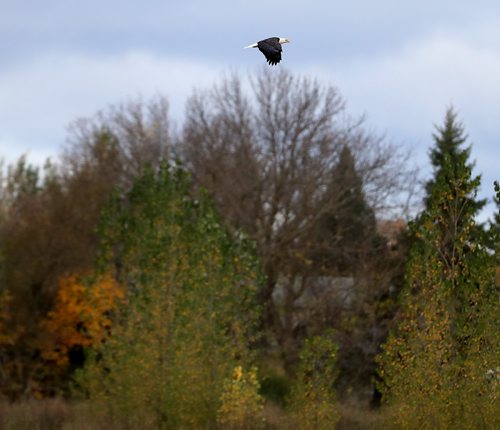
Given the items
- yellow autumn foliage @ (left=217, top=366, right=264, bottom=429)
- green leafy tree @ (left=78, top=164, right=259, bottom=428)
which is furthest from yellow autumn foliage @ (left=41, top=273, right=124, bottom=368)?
yellow autumn foliage @ (left=217, top=366, right=264, bottom=429)

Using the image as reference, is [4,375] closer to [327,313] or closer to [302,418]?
[327,313]

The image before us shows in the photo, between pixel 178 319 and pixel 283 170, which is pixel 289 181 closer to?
pixel 283 170

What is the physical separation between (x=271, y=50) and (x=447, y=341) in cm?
769

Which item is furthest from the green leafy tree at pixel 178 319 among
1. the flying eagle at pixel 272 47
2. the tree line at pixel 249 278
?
the flying eagle at pixel 272 47

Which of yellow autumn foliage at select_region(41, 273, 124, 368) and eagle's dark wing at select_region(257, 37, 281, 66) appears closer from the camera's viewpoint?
eagle's dark wing at select_region(257, 37, 281, 66)

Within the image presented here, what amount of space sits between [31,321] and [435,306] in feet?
93.5

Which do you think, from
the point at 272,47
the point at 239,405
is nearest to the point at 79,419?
the point at 239,405

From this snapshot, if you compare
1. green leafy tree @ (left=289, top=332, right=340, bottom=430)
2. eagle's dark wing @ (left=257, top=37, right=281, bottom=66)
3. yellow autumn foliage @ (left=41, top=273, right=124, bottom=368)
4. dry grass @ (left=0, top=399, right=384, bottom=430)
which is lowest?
dry grass @ (left=0, top=399, right=384, bottom=430)

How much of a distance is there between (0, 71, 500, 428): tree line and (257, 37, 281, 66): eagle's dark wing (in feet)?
18.6

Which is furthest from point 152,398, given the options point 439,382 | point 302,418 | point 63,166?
point 63,166

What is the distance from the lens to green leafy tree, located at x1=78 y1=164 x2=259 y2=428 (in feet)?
97.8

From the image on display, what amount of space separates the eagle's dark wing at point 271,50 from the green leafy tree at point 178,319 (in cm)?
1297

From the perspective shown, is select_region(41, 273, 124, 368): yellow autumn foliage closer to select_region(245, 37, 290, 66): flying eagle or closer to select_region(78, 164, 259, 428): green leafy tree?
select_region(78, 164, 259, 428): green leafy tree

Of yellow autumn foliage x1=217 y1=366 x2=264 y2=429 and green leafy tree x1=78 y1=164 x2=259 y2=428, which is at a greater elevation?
green leafy tree x1=78 y1=164 x2=259 y2=428
